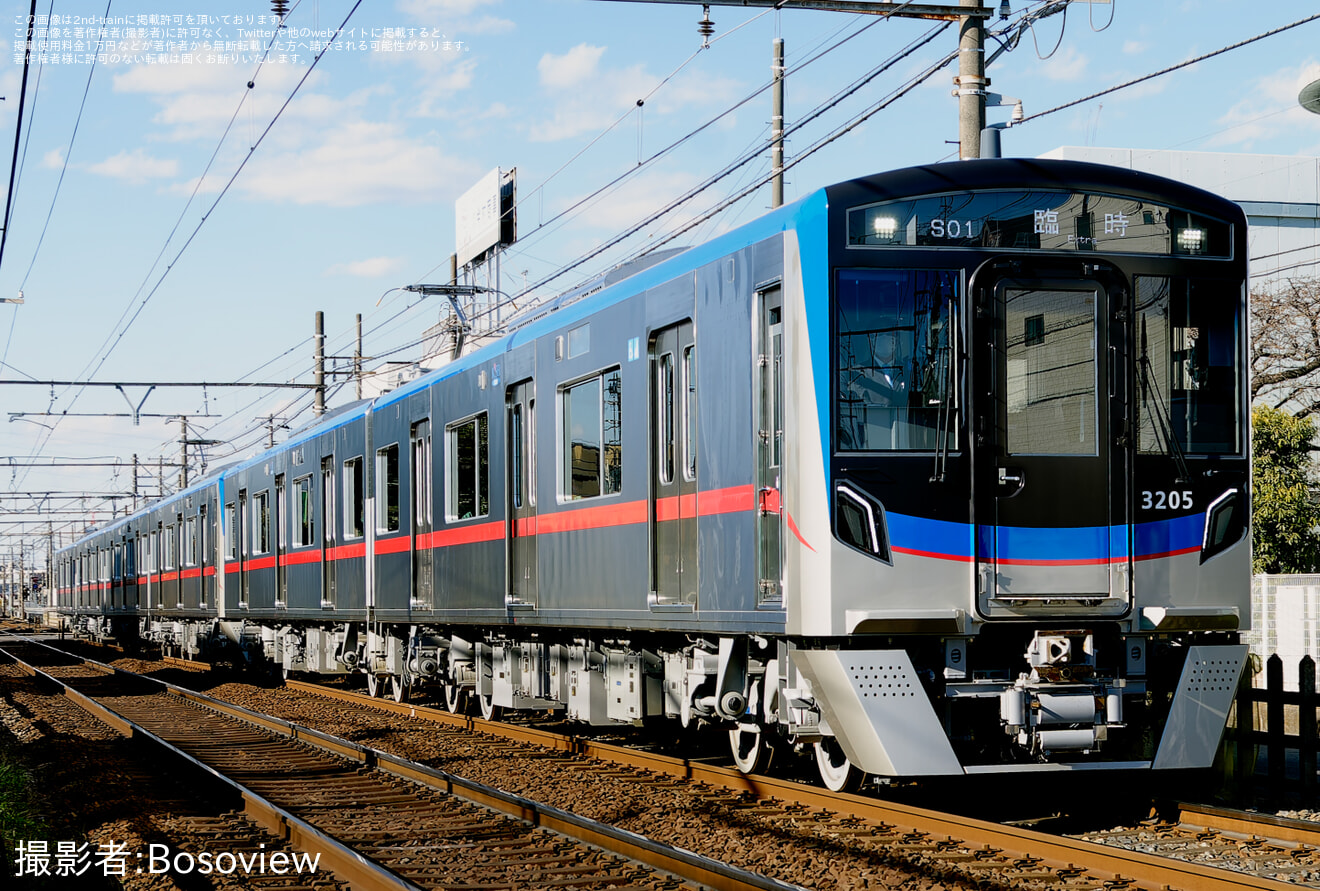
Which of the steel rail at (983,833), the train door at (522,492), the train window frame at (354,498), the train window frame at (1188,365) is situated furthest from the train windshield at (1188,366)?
the train window frame at (354,498)

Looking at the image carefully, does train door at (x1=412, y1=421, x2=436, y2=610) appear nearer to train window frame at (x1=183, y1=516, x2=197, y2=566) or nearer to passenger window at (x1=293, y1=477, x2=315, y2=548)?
passenger window at (x1=293, y1=477, x2=315, y2=548)

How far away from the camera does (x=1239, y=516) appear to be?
874 cm

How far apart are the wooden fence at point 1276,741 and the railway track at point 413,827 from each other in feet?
12.8

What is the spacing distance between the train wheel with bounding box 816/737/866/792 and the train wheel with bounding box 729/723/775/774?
0.45m

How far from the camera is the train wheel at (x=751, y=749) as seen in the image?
377 inches

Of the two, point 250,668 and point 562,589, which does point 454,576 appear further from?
point 250,668

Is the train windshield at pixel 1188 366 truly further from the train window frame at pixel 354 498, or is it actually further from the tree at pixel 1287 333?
the tree at pixel 1287 333

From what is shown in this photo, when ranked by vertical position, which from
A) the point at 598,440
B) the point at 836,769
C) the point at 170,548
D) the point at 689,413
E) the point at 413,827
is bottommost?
the point at 413,827

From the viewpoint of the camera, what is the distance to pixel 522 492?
12805mm

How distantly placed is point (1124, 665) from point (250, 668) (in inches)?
933

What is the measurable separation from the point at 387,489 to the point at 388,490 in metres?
0.04

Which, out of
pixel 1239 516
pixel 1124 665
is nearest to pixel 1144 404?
pixel 1239 516

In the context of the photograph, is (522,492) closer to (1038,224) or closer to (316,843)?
(316,843)

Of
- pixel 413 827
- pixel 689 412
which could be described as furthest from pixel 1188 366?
pixel 413 827
